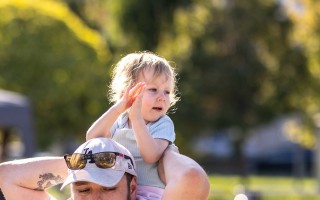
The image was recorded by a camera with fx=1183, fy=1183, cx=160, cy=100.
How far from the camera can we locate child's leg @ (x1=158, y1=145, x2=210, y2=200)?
4719mm

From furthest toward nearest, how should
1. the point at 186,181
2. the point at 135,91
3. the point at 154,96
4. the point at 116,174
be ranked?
the point at 154,96 < the point at 135,91 < the point at 116,174 < the point at 186,181

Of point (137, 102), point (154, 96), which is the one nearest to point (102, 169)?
point (137, 102)

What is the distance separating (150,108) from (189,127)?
1656 inches

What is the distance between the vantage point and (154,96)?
5.29 metres

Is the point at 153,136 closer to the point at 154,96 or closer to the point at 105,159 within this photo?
the point at 154,96

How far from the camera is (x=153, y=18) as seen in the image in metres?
45.7

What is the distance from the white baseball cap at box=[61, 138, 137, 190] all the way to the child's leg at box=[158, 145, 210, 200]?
185mm

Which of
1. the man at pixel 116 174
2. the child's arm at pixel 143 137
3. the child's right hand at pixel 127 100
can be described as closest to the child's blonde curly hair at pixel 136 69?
the child's right hand at pixel 127 100

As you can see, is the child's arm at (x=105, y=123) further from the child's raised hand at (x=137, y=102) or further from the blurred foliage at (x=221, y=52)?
the blurred foliage at (x=221, y=52)

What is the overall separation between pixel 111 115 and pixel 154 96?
212 mm

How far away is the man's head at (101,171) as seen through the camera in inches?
190

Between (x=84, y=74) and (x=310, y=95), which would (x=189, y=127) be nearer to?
(x=310, y=95)

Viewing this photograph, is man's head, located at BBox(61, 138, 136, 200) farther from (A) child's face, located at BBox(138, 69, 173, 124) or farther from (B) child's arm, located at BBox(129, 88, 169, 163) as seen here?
(A) child's face, located at BBox(138, 69, 173, 124)

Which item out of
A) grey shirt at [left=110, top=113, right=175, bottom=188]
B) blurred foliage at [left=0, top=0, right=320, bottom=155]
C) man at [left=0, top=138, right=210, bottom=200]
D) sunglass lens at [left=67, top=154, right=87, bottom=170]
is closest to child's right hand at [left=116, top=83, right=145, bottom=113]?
grey shirt at [left=110, top=113, right=175, bottom=188]
